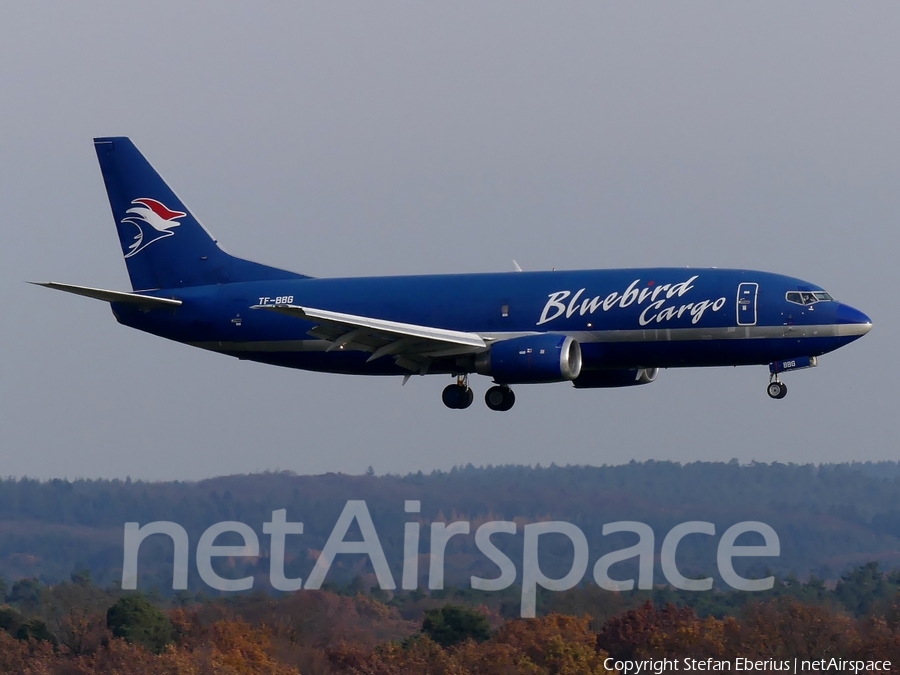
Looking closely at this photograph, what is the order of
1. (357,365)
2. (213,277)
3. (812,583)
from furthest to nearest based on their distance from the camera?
(812,583) → (213,277) → (357,365)

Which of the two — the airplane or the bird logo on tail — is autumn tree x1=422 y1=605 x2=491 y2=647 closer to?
the airplane

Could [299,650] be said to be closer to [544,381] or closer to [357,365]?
[357,365]

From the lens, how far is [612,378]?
162ft

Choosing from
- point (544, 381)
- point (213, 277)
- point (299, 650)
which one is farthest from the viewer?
point (299, 650)

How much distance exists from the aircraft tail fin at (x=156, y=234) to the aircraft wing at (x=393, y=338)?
6415 millimetres

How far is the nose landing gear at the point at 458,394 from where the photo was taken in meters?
49.1

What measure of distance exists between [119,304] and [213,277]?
11.3ft

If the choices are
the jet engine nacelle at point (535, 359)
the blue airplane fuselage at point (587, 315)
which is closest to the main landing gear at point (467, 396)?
the blue airplane fuselage at point (587, 315)

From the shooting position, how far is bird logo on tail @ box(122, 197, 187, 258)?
178ft

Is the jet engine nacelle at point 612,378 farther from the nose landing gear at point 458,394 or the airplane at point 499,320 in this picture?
the nose landing gear at point 458,394

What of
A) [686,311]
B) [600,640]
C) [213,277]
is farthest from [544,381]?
[600,640]

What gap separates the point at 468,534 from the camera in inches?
2470

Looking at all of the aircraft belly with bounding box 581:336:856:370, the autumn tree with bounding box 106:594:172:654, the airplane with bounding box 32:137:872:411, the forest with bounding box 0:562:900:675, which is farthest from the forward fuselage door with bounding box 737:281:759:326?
the autumn tree with bounding box 106:594:172:654

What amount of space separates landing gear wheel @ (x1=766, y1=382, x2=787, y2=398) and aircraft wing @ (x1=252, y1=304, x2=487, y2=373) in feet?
29.0
